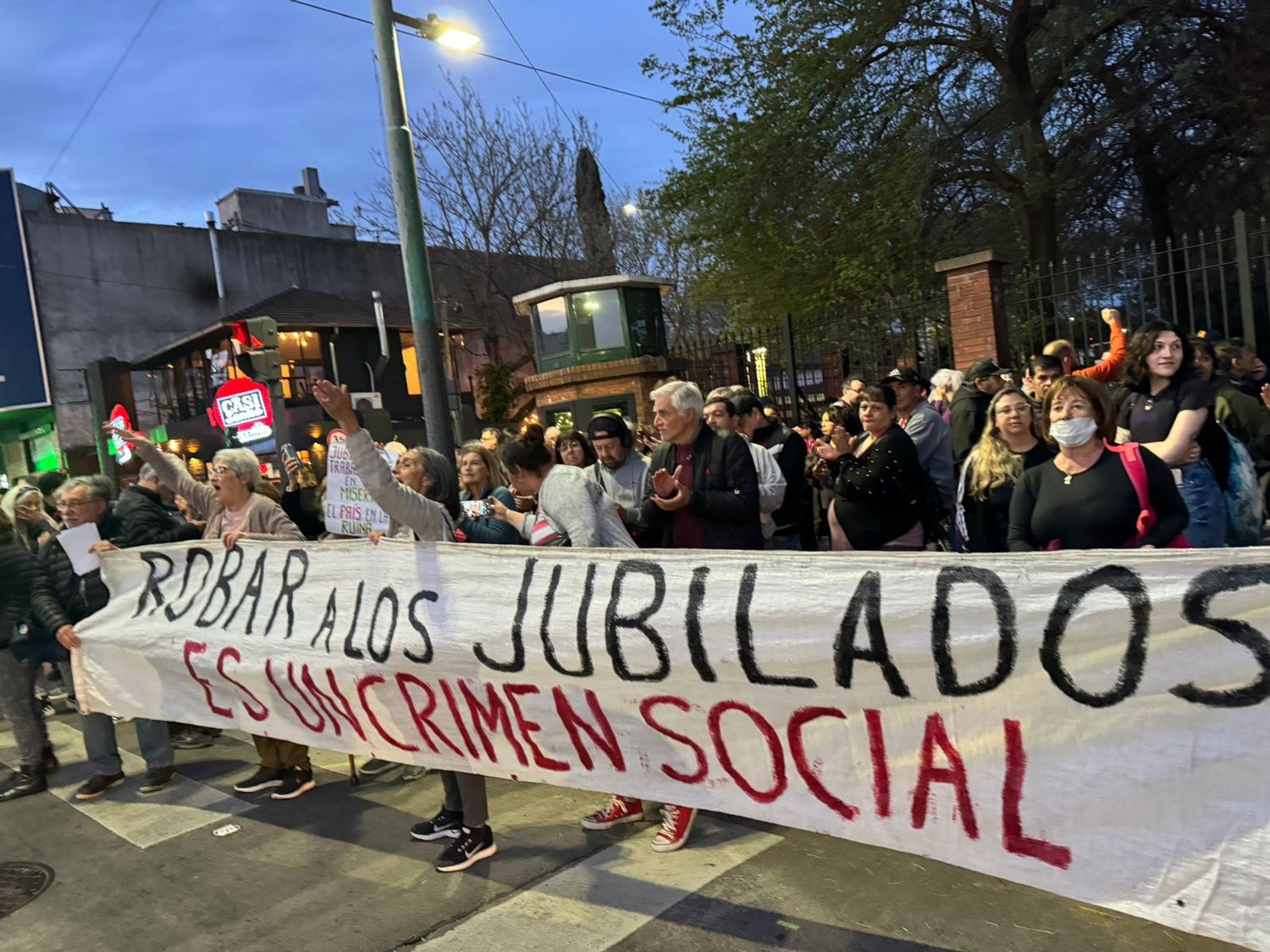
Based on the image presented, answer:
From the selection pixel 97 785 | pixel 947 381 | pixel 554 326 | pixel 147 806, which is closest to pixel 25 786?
pixel 97 785

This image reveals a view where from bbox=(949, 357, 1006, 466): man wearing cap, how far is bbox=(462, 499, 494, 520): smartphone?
286cm

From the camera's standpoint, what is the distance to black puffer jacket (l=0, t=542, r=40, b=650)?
17.0 ft

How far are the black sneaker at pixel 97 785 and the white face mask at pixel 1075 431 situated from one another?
518 cm

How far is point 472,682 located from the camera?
365 centimetres

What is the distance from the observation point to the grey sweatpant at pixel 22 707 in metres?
5.33

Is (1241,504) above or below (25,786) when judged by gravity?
above

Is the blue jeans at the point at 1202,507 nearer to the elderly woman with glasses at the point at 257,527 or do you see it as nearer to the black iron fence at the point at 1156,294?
the black iron fence at the point at 1156,294

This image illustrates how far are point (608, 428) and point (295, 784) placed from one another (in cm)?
260

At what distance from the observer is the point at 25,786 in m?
5.40

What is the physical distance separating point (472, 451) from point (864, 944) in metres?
3.27

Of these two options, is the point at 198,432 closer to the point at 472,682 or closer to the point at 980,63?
the point at 980,63

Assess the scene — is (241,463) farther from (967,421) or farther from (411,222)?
(967,421)

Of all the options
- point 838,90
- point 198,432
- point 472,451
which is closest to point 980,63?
point 838,90

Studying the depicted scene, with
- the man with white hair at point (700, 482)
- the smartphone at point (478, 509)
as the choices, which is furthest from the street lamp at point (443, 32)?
the man with white hair at point (700, 482)
